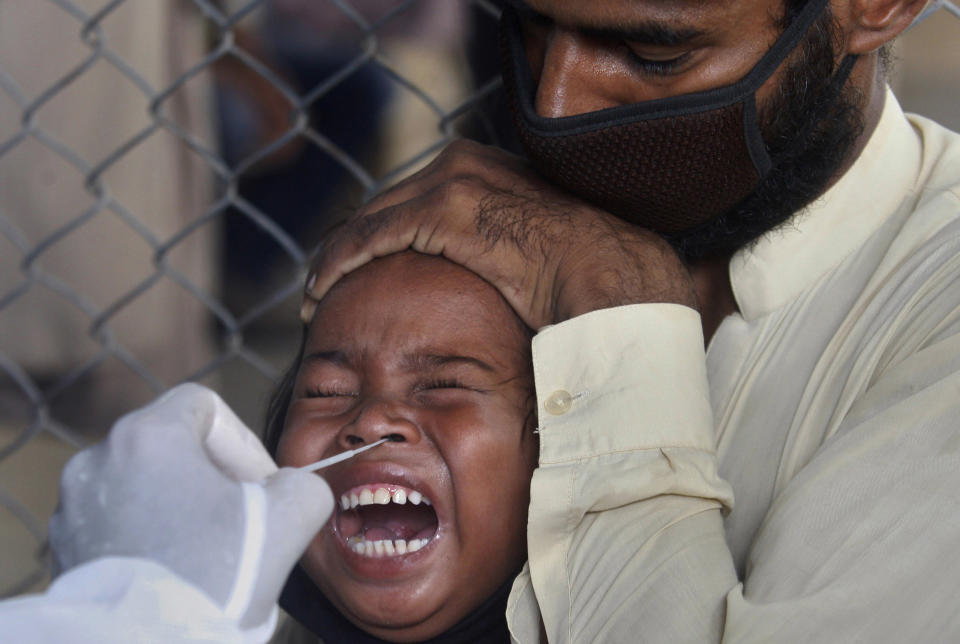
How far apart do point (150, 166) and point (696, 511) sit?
7.58 feet

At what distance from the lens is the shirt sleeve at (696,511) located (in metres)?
0.93

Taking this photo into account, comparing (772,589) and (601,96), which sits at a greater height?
(601,96)

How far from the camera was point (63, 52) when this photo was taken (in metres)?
2.86

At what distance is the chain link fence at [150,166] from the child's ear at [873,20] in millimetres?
1156

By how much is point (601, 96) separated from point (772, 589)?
2.21ft

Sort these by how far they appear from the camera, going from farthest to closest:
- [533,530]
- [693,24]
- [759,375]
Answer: [759,375]
[693,24]
[533,530]

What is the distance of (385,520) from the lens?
1.40m

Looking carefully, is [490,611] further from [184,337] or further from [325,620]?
[184,337]

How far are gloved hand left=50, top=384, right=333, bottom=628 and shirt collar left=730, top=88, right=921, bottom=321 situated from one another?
781 millimetres

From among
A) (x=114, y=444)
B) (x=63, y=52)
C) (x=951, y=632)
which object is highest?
(x=114, y=444)

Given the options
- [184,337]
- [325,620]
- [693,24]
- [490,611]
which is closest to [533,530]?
[490,611]

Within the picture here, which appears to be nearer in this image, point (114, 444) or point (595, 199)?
point (114, 444)

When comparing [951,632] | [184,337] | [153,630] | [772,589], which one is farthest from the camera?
[184,337]

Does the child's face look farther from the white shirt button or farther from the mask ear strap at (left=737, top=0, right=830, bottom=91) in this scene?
the mask ear strap at (left=737, top=0, right=830, bottom=91)
